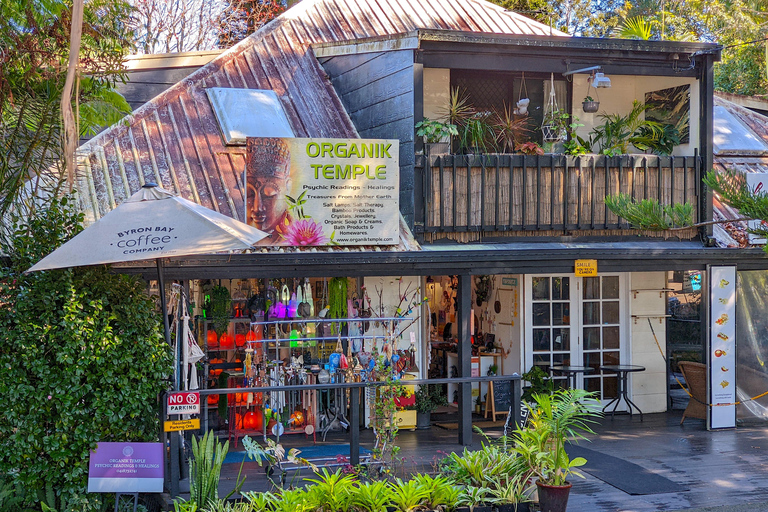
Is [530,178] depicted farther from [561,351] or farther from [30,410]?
[30,410]

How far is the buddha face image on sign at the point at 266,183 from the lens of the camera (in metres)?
9.35

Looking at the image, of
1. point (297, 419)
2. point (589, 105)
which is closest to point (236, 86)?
point (297, 419)

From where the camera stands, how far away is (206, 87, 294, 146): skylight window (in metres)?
10.5

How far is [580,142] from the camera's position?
11.1m

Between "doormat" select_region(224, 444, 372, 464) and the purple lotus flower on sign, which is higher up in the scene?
the purple lotus flower on sign

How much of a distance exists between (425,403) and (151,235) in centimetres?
545

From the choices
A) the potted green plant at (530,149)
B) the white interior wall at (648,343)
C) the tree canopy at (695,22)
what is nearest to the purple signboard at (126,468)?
the potted green plant at (530,149)

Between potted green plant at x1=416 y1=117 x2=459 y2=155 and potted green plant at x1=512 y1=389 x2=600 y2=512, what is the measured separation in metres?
3.96

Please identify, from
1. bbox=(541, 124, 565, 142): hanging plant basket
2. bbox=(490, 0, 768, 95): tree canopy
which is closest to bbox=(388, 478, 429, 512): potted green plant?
bbox=(541, 124, 565, 142): hanging plant basket

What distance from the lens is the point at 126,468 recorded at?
673cm

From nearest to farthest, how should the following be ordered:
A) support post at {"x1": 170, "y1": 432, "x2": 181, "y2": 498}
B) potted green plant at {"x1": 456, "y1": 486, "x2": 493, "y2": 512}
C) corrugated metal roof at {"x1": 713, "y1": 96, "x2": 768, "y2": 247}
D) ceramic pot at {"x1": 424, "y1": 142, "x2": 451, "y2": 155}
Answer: potted green plant at {"x1": 456, "y1": 486, "x2": 493, "y2": 512} → support post at {"x1": 170, "y1": 432, "x2": 181, "y2": 498} → ceramic pot at {"x1": 424, "y1": 142, "x2": 451, "y2": 155} → corrugated metal roof at {"x1": 713, "y1": 96, "x2": 768, "y2": 247}

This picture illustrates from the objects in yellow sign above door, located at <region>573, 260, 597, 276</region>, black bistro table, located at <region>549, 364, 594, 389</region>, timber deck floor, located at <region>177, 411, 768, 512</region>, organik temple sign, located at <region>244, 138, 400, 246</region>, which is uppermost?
organik temple sign, located at <region>244, 138, 400, 246</region>

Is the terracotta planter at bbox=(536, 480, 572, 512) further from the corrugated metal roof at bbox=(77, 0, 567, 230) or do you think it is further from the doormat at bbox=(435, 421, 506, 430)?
the corrugated metal roof at bbox=(77, 0, 567, 230)

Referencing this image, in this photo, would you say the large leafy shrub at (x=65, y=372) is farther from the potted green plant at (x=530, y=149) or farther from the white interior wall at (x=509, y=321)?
the white interior wall at (x=509, y=321)
